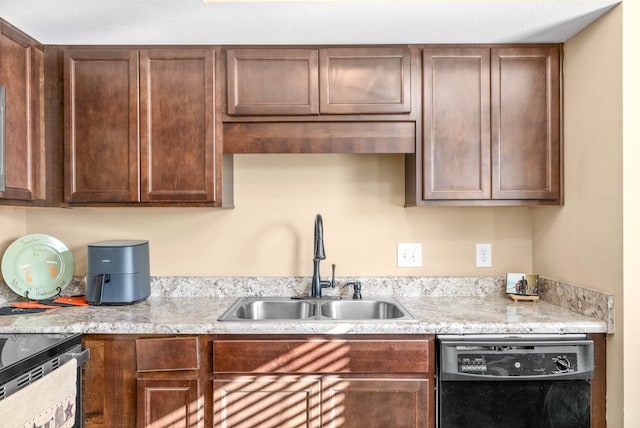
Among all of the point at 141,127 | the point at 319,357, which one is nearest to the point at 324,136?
the point at 141,127

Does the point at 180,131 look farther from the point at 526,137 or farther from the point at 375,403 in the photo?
the point at 526,137

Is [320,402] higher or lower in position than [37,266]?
lower

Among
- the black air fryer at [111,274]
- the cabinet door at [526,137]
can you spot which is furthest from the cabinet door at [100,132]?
the cabinet door at [526,137]

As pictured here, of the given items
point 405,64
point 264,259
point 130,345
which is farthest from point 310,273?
point 405,64

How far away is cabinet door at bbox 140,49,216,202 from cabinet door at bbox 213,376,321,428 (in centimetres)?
84

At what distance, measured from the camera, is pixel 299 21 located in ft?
6.15

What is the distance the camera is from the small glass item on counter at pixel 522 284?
7.43 ft

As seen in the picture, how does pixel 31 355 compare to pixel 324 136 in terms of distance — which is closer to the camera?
pixel 31 355

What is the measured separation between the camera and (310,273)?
94.7 inches

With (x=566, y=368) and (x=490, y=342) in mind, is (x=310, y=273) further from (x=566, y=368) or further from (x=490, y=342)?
(x=566, y=368)

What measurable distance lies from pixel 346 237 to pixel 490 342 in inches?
36.2

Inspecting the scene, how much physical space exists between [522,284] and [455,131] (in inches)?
33.8

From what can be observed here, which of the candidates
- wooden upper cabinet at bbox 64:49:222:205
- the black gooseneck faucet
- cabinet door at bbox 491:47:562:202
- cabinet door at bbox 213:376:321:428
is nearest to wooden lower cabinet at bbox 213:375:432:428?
cabinet door at bbox 213:376:321:428

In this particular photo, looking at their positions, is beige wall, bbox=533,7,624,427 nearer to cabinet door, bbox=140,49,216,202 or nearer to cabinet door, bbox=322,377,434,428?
cabinet door, bbox=322,377,434,428
